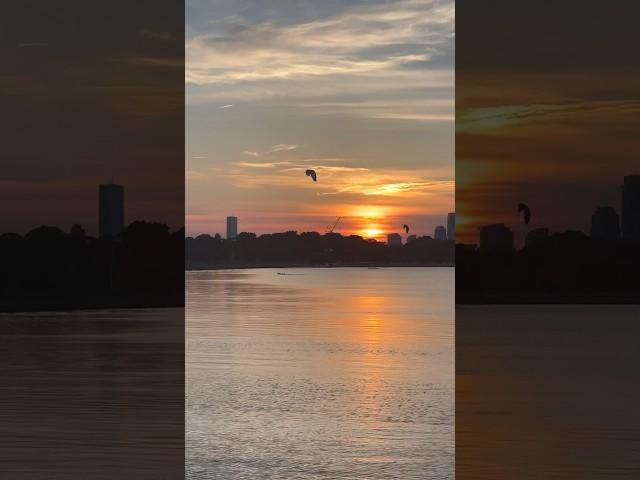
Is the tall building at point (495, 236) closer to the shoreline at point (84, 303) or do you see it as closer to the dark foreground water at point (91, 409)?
the shoreline at point (84, 303)

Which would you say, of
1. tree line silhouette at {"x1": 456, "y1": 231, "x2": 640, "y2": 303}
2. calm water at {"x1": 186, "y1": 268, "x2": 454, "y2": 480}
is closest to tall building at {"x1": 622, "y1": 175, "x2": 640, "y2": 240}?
tree line silhouette at {"x1": 456, "y1": 231, "x2": 640, "y2": 303}

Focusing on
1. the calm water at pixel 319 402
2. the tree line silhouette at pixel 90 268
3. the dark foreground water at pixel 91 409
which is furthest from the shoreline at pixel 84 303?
the dark foreground water at pixel 91 409

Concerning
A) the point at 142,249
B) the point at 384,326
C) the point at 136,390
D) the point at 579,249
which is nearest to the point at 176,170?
the point at 142,249

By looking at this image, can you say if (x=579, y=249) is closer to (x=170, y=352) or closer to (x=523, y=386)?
(x=170, y=352)

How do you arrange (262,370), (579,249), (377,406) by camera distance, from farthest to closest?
1. (579,249)
2. (262,370)
3. (377,406)

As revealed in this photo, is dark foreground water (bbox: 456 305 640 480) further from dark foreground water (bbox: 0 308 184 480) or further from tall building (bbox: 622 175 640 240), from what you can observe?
tall building (bbox: 622 175 640 240)

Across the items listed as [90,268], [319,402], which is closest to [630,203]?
[90,268]

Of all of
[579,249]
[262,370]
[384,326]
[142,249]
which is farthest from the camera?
[579,249]
